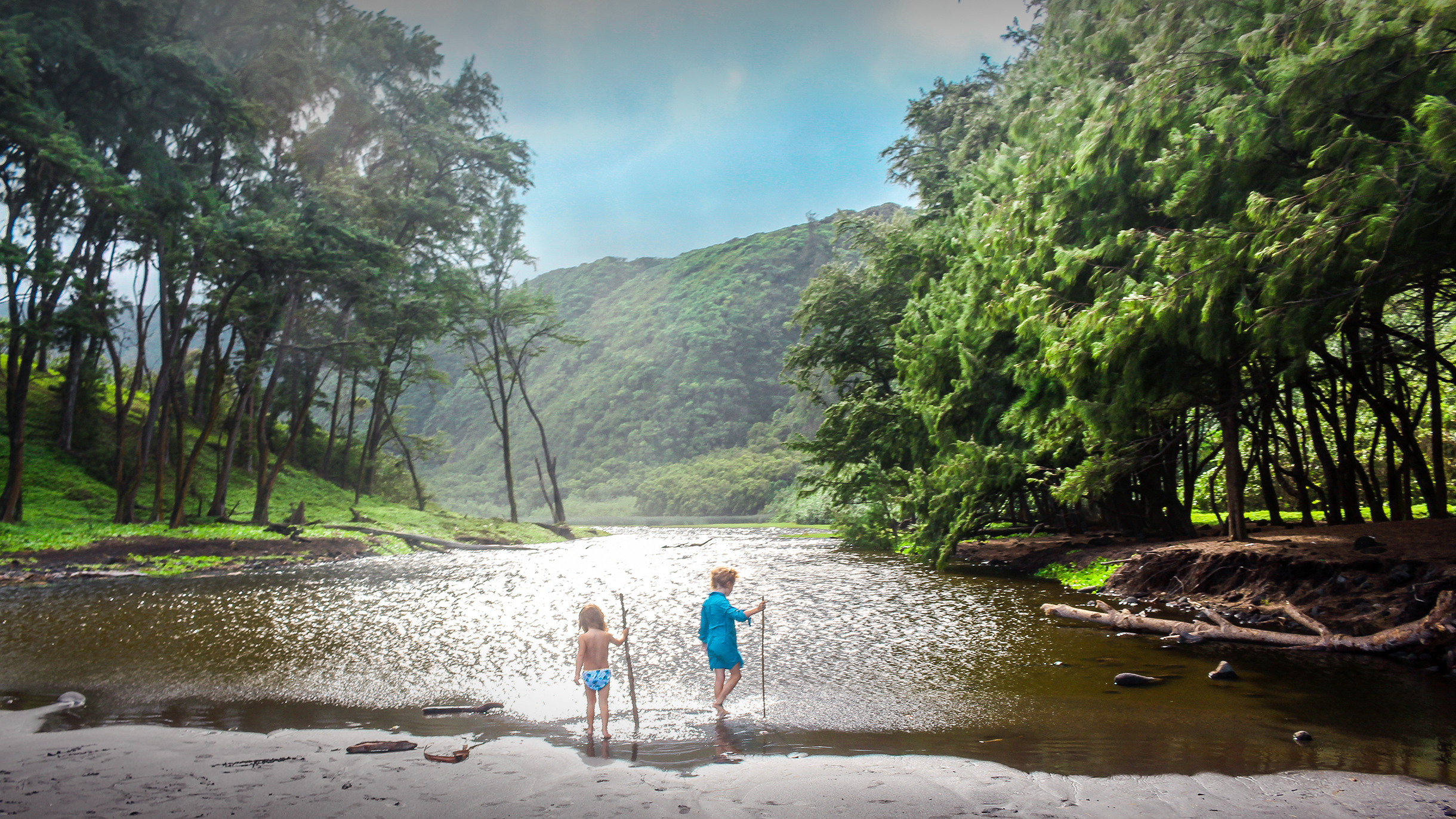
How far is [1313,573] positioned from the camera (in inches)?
398

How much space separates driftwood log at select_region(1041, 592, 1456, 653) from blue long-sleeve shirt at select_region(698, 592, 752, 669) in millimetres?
5781

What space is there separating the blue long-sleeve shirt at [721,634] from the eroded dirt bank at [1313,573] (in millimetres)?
7165

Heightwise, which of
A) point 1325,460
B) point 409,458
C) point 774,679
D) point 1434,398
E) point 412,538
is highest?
point 1434,398

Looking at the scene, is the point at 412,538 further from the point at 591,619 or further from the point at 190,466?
the point at 591,619

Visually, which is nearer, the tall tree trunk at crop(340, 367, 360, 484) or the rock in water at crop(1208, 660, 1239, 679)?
the rock in water at crop(1208, 660, 1239, 679)

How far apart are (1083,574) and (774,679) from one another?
963cm

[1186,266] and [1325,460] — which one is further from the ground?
[1186,266]

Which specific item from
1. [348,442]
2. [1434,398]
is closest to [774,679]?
[1434,398]

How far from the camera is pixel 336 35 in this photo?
101 ft

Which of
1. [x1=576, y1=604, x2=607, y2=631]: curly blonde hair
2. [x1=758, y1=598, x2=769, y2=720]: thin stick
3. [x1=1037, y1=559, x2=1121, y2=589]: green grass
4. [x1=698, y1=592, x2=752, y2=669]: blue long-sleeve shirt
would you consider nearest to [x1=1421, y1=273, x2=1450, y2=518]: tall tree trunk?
[x1=1037, y1=559, x2=1121, y2=589]: green grass

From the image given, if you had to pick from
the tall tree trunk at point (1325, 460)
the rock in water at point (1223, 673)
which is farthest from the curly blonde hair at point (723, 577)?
the tall tree trunk at point (1325, 460)

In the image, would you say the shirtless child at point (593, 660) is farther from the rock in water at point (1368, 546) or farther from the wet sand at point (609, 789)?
the rock in water at point (1368, 546)

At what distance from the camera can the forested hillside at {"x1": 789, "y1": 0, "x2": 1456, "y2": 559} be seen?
24.2 ft

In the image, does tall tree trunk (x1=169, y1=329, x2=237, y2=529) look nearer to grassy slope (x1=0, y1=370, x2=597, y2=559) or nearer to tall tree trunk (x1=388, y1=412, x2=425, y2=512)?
grassy slope (x1=0, y1=370, x2=597, y2=559)
